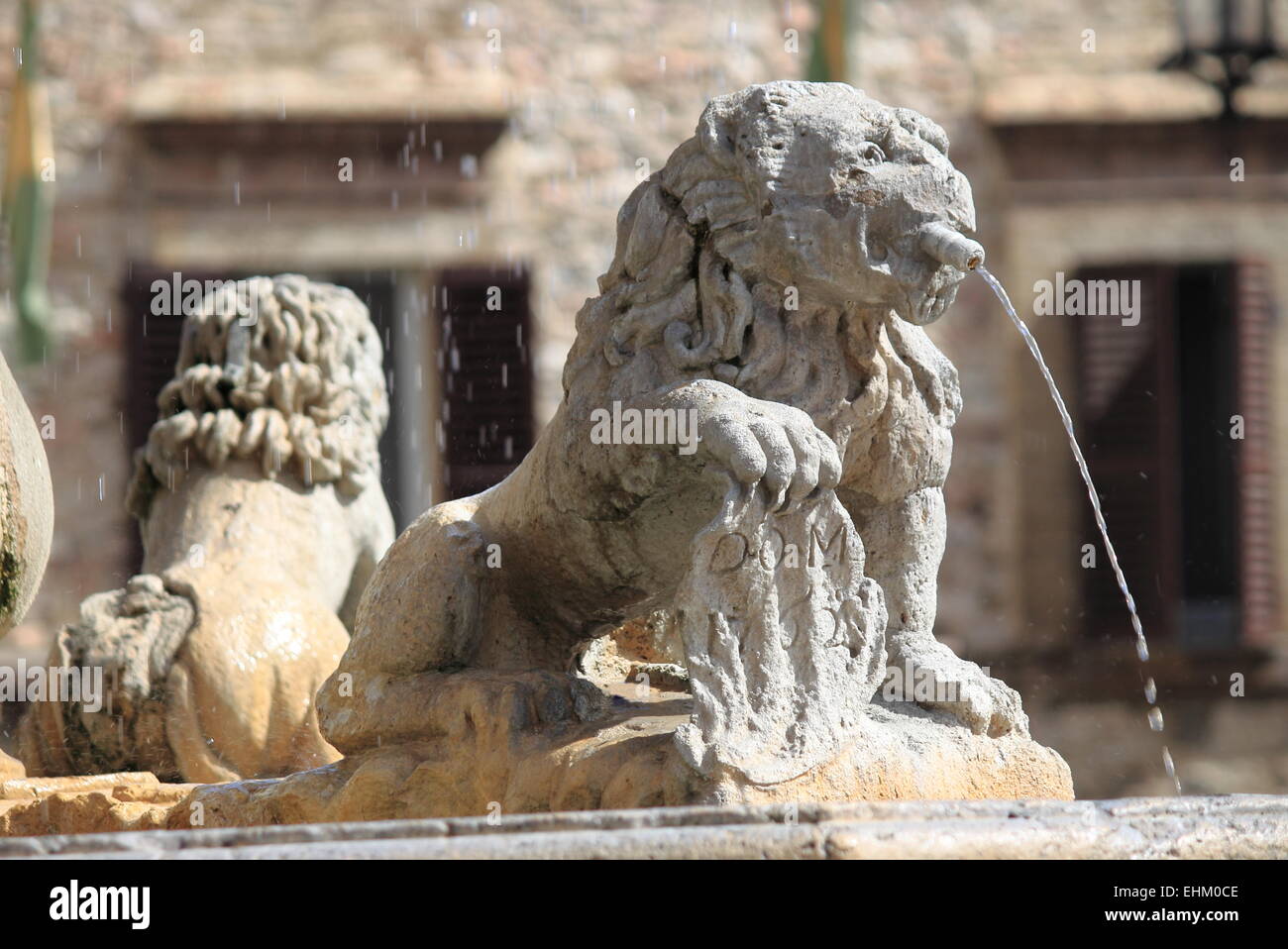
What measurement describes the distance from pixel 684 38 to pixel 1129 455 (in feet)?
11.3

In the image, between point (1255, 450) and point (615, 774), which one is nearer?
point (615, 774)

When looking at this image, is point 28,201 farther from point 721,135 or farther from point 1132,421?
point 721,135

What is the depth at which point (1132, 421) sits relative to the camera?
14.1 m

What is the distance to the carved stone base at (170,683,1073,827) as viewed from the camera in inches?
144

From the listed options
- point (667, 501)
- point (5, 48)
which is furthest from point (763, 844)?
→ point (5, 48)

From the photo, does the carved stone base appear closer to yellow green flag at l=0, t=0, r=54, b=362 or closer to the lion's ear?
the lion's ear

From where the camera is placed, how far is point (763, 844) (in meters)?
3.20

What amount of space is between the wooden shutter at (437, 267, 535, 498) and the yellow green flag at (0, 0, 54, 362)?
2.08 metres

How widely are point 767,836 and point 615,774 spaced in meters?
0.55

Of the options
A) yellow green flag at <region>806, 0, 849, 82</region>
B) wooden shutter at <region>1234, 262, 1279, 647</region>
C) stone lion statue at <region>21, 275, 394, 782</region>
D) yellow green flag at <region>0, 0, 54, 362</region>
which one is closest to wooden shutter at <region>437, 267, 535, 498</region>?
yellow green flag at <region>806, 0, 849, 82</region>

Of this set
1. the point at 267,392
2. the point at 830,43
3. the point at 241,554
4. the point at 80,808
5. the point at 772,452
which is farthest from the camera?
the point at 830,43

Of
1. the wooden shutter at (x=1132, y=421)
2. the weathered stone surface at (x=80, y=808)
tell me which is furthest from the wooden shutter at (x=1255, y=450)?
the weathered stone surface at (x=80, y=808)

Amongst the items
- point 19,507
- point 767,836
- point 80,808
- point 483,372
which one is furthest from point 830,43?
point 767,836

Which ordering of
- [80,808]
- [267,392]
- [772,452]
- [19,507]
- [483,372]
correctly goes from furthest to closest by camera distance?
[483,372] < [267,392] < [80,808] < [19,507] < [772,452]
